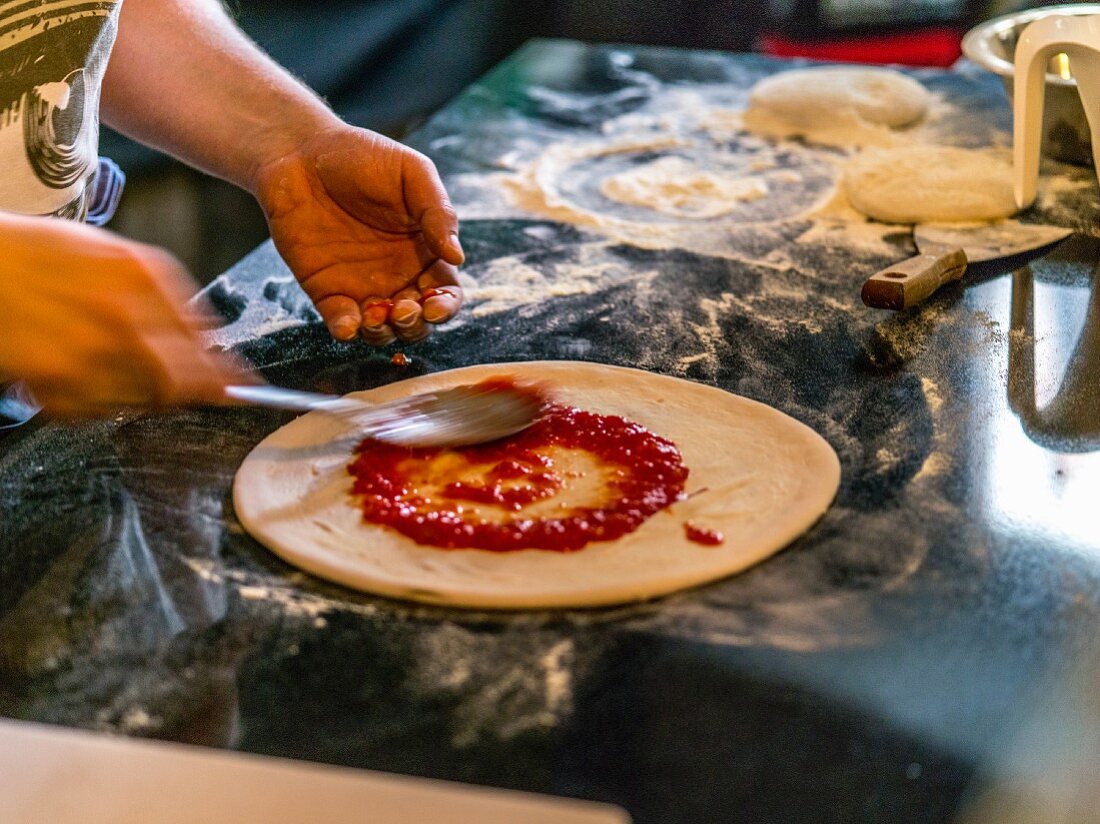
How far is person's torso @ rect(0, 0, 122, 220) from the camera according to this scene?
134 cm

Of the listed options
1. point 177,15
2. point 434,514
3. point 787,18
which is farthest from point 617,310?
point 787,18

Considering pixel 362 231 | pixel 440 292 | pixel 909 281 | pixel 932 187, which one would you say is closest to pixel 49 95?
pixel 362 231

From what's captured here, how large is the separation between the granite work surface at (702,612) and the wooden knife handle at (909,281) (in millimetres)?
26

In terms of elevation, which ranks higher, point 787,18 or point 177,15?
point 177,15

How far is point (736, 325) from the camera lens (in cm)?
156

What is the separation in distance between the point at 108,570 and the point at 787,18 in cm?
312

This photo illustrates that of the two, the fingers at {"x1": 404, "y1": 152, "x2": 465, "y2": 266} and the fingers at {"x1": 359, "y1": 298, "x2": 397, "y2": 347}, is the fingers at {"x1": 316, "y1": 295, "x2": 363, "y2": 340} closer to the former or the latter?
the fingers at {"x1": 359, "y1": 298, "x2": 397, "y2": 347}

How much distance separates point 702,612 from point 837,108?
155 cm

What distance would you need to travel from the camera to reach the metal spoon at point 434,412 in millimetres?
1226

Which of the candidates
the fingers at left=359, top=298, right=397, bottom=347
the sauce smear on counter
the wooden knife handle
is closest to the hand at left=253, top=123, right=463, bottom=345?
the fingers at left=359, top=298, right=397, bottom=347

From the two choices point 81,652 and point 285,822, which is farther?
point 81,652

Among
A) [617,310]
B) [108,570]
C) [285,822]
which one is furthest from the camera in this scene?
[617,310]

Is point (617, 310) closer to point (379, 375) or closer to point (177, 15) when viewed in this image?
point (379, 375)

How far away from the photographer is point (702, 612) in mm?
1004
